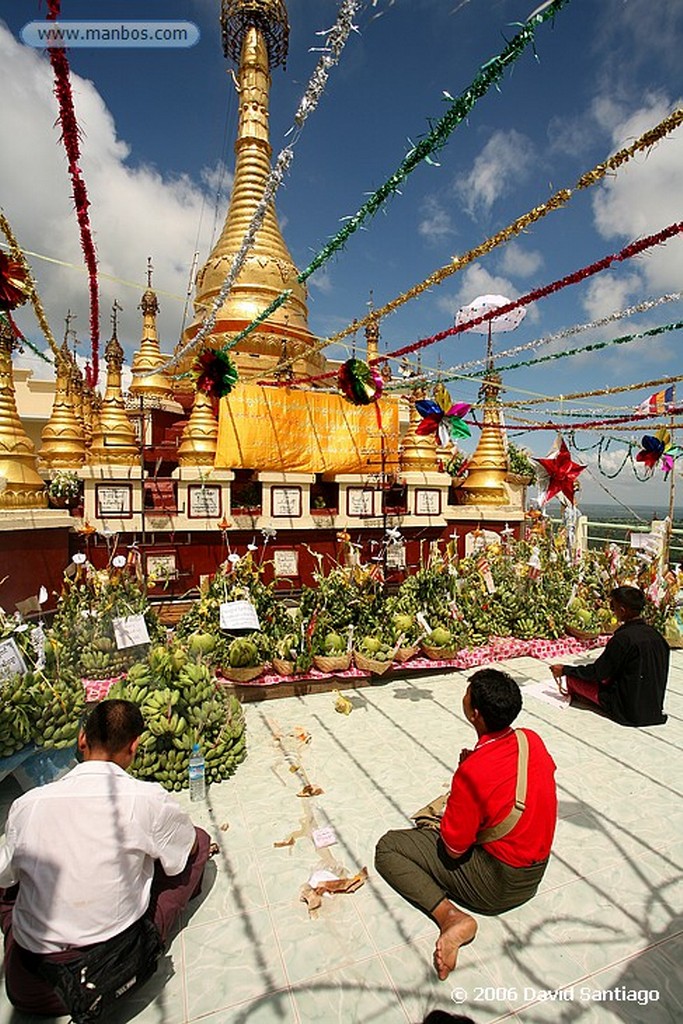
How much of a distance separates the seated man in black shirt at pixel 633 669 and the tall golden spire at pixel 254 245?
1266cm

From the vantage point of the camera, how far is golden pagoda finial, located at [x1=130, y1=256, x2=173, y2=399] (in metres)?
15.4

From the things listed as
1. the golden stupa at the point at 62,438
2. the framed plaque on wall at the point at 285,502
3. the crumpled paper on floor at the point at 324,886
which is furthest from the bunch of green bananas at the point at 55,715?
the golden stupa at the point at 62,438

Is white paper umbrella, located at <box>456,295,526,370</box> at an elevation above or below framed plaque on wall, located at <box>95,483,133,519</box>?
above

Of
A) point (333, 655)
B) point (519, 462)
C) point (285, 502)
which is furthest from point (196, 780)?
point (519, 462)

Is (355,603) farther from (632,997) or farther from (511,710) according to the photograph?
(632,997)

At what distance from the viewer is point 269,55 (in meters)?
19.7

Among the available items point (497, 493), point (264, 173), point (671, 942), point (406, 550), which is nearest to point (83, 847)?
point (671, 942)

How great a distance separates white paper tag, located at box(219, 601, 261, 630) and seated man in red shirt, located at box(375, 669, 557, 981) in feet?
12.0

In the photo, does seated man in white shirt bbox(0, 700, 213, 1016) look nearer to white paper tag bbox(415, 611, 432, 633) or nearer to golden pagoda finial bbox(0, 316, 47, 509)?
white paper tag bbox(415, 611, 432, 633)

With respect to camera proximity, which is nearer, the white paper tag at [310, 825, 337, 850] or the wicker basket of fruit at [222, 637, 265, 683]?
the white paper tag at [310, 825, 337, 850]

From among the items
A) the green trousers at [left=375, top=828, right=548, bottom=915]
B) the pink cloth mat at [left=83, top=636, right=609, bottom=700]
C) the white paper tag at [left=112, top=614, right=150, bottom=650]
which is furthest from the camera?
the pink cloth mat at [left=83, top=636, right=609, bottom=700]

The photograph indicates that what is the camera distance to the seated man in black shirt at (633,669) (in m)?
5.41

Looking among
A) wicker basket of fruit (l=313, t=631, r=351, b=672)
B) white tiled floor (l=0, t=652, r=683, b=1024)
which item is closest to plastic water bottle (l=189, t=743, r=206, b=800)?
white tiled floor (l=0, t=652, r=683, b=1024)

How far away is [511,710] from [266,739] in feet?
10.4
